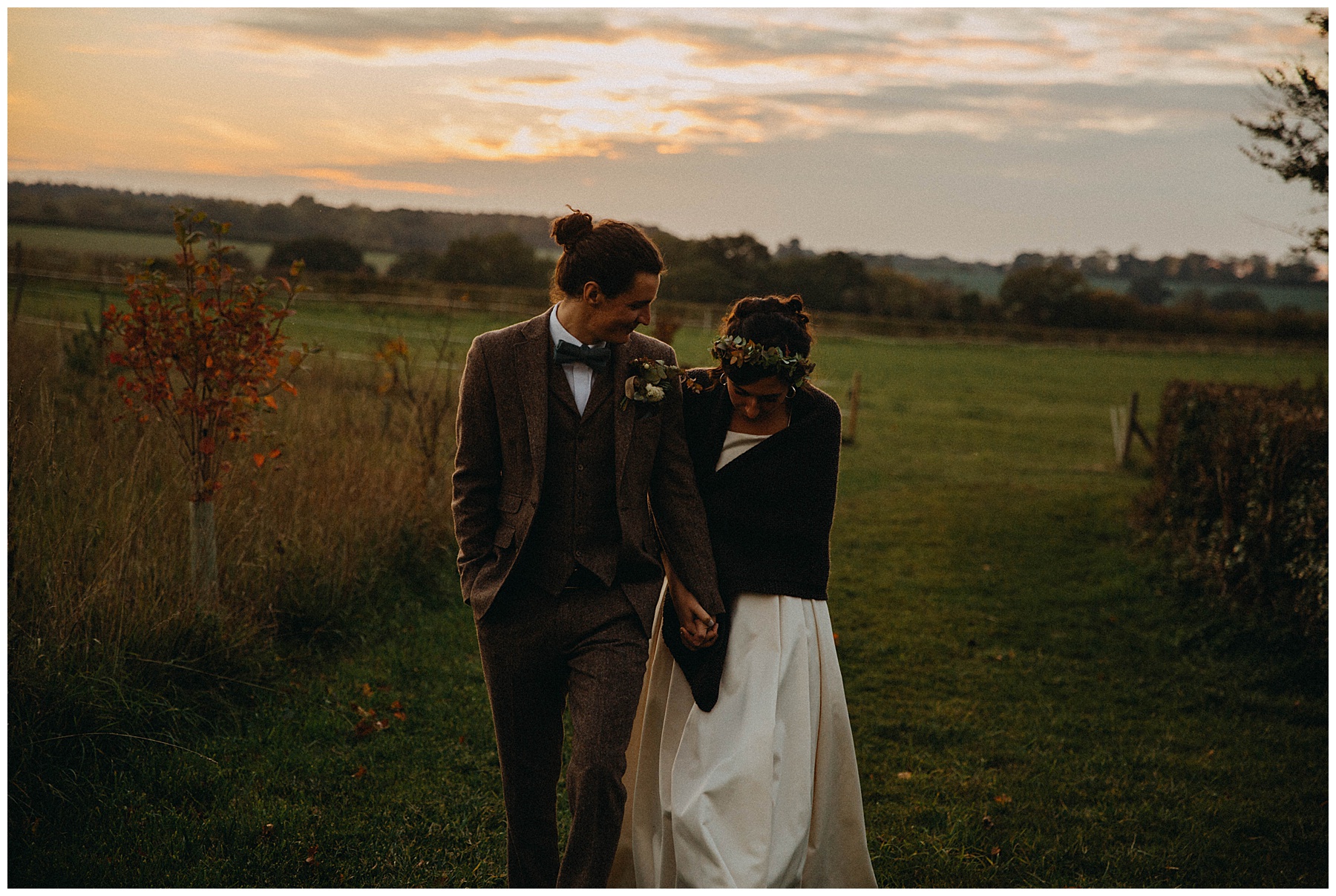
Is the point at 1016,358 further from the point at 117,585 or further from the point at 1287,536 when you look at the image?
the point at 117,585

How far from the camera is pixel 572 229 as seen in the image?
10.8ft

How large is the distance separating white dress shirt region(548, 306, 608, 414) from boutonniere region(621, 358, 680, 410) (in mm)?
130

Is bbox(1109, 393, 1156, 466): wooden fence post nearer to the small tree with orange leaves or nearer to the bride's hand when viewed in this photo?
the small tree with orange leaves

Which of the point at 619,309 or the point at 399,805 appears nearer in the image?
the point at 619,309

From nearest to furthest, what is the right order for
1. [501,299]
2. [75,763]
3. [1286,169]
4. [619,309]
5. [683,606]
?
[619,309] → [683,606] → [75,763] → [1286,169] → [501,299]

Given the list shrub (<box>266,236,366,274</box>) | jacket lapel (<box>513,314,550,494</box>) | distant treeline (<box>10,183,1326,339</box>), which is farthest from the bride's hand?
shrub (<box>266,236,366,274</box>)

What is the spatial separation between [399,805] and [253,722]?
1012 millimetres

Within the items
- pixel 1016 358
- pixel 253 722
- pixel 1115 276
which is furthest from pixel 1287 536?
pixel 1115 276

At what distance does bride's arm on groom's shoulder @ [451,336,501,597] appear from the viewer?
3295 millimetres

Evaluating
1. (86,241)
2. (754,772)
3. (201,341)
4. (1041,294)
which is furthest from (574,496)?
(1041,294)

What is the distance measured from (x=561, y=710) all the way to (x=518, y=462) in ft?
2.88

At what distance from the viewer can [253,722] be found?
5.09 metres

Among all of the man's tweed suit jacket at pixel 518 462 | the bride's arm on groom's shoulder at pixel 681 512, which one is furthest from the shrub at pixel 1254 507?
the man's tweed suit jacket at pixel 518 462

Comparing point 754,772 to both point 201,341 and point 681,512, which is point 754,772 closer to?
point 681,512
